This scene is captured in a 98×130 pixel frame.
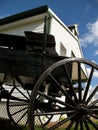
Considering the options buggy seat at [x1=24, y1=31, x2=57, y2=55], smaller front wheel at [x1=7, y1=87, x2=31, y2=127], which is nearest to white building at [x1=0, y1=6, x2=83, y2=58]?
smaller front wheel at [x1=7, y1=87, x2=31, y2=127]

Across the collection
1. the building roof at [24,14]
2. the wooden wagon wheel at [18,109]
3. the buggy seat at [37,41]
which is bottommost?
the wooden wagon wheel at [18,109]

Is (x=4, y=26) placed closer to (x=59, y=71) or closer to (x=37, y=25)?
(x=37, y=25)

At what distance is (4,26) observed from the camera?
43.9ft

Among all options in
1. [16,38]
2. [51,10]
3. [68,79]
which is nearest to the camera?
[68,79]

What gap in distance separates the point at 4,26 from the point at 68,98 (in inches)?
353

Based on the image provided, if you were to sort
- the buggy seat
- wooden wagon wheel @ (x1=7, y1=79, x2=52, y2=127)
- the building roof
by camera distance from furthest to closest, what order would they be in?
1. the building roof
2. wooden wagon wheel @ (x1=7, y1=79, x2=52, y2=127)
3. the buggy seat

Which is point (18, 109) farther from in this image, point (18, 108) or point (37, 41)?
point (37, 41)

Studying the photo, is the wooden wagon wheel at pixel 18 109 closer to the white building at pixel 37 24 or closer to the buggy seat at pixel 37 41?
the buggy seat at pixel 37 41

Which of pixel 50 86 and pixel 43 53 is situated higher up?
pixel 43 53

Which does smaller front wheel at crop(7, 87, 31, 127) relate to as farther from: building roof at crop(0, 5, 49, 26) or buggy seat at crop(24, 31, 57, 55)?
building roof at crop(0, 5, 49, 26)

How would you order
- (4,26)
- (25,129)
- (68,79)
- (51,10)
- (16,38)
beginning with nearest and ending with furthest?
(68,79) → (16,38) → (25,129) → (51,10) → (4,26)

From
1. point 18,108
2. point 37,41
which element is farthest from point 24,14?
point 37,41

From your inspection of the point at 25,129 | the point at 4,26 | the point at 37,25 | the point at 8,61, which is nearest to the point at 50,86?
the point at 8,61

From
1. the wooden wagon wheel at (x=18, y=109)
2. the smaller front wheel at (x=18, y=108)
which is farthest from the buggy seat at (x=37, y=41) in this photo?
the smaller front wheel at (x=18, y=108)
